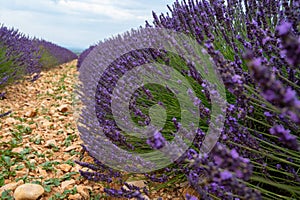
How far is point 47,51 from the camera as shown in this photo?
27.2 ft

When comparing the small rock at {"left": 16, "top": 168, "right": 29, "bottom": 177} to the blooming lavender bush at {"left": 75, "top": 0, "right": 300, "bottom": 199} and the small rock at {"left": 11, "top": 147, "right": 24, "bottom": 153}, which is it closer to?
the small rock at {"left": 11, "top": 147, "right": 24, "bottom": 153}

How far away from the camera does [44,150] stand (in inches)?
98.5

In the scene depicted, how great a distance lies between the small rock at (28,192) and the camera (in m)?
1.69

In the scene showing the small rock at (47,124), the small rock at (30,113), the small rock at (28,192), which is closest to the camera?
the small rock at (28,192)

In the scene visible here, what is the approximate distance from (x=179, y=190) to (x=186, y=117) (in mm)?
416

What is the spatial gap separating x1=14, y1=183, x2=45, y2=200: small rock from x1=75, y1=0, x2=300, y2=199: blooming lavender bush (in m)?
0.36

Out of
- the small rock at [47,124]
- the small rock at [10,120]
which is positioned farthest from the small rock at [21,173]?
the small rock at [10,120]

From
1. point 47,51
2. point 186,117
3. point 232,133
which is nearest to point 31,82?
point 47,51

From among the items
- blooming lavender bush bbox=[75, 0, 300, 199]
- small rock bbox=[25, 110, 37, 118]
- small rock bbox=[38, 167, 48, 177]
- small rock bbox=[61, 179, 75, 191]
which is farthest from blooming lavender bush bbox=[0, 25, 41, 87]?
small rock bbox=[61, 179, 75, 191]

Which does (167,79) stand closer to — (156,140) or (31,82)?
(156,140)

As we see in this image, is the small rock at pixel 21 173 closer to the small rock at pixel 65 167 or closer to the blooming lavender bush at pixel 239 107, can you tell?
the small rock at pixel 65 167

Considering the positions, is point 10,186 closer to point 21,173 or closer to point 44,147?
point 21,173

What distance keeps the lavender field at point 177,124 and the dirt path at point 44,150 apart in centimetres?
1

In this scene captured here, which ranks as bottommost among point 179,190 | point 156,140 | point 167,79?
point 179,190
